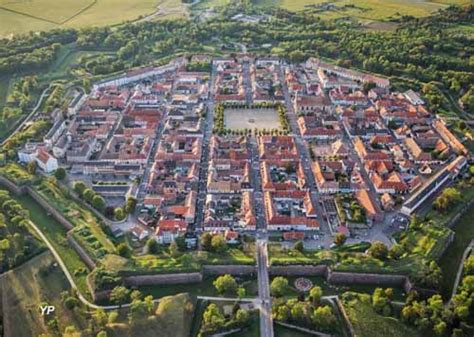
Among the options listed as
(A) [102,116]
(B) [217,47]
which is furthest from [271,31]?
(A) [102,116]

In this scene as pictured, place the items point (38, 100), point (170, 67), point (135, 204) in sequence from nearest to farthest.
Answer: point (135, 204), point (38, 100), point (170, 67)

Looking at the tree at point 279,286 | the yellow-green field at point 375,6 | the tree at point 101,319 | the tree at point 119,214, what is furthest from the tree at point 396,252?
the yellow-green field at point 375,6

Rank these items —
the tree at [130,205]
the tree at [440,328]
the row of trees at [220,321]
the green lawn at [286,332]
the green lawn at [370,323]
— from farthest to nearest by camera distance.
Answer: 1. the tree at [130,205]
2. the green lawn at [286,332]
3. the green lawn at [370,323]
4. the row of trees at [220,321]
5. the tree at [440,328]

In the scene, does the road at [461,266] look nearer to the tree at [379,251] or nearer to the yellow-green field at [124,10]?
the tree at [379,251]

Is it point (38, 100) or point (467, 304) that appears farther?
point (38, 100)

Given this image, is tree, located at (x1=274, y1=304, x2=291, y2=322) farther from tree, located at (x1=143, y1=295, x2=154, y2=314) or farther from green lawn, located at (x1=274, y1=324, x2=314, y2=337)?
tree, located at (x1=143, y1=295, x2=154, y2=314)

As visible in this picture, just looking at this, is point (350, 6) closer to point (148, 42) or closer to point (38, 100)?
point (148, 42)

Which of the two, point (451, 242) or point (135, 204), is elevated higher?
point (135, 204)

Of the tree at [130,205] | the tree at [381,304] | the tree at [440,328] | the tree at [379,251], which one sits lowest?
the tree at [440,328]

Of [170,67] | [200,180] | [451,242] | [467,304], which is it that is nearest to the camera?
[467,304]
